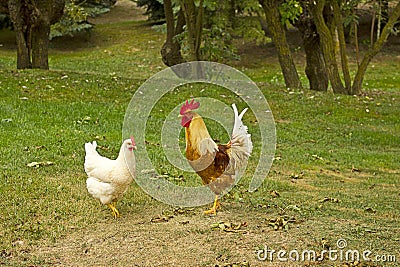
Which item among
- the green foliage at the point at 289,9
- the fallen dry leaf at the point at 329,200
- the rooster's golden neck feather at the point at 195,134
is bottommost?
the fallen dry leaf at the point at 329,200

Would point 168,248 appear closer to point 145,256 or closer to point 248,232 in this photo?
point 145,256

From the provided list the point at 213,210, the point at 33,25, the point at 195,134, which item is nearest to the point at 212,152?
the point at 195,134

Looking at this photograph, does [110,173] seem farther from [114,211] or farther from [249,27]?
[249,27]

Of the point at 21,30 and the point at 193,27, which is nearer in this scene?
the point at 21,30

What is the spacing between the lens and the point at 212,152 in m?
5.77

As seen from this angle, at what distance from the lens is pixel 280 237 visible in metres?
5.36

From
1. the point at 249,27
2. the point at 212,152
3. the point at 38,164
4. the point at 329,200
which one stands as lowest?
the point at 329,200

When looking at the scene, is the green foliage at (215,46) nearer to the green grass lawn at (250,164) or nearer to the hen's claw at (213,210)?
the green grass lawn at (250,164)

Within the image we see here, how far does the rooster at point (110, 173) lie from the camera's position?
5.74 meters

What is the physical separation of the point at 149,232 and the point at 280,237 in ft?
3.74

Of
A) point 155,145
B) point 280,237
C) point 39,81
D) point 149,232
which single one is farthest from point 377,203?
point 39,81

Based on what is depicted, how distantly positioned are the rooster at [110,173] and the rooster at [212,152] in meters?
0.55

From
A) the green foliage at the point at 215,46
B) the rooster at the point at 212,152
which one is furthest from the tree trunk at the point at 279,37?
the rooster at the point at 212,152

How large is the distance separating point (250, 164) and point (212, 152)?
11.0 feet
